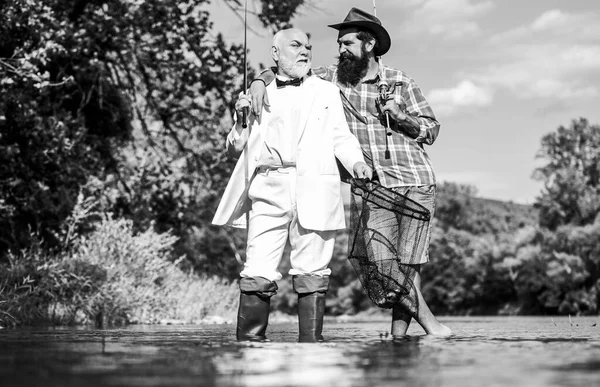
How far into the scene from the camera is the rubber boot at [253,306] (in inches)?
264

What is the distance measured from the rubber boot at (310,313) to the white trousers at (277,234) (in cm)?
16

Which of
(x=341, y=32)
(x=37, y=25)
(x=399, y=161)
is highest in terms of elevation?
(x=37, y=25)

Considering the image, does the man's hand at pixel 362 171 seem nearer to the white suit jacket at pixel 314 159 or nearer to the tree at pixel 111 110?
the white suit jacket at pixel 314 159

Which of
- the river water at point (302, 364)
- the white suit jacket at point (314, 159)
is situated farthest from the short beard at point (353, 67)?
the river water at point (302, 364)

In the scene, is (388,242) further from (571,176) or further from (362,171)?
(571,176)

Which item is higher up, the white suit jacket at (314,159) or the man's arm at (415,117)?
the man's arm at (415,117)

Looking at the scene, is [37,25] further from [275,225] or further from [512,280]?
[512,280]

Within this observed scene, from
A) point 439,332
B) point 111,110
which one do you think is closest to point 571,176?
point 111,110

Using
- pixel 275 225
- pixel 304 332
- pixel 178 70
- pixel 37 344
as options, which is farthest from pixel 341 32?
pixel 178 70

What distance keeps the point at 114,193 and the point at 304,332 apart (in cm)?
1035

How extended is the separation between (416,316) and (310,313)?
50.4 inches

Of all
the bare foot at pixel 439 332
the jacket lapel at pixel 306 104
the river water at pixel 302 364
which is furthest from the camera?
the bare foot at pixel 439 332

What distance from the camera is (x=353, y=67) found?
756 centimetres

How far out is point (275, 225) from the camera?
6691mm
